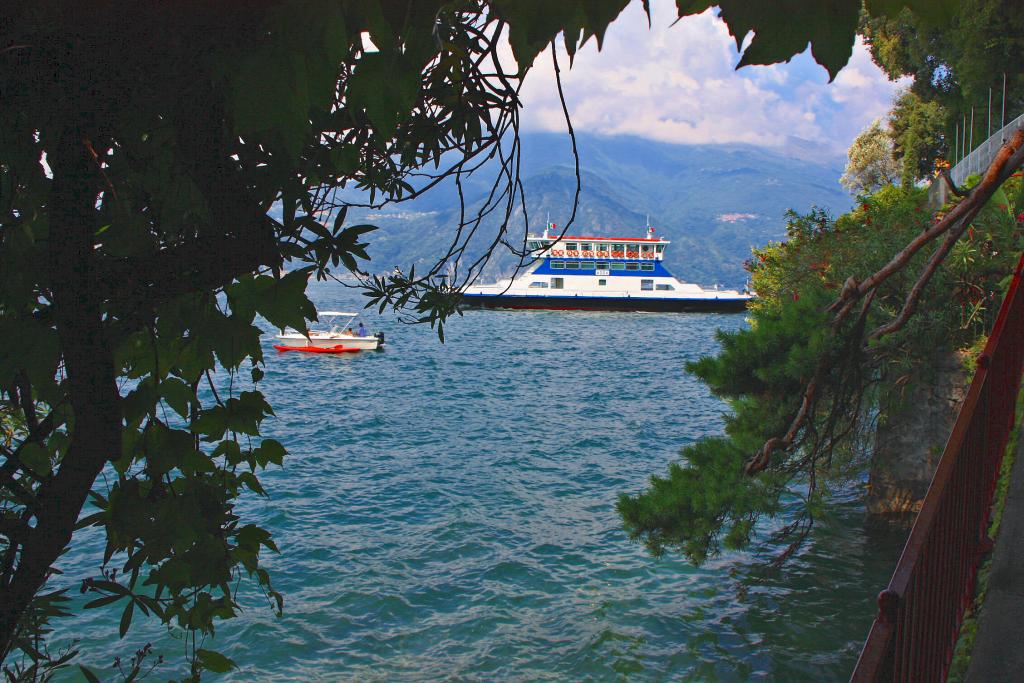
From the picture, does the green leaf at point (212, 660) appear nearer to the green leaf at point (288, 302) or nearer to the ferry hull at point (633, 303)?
the green leaf at point (288, 302)

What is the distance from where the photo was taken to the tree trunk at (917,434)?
862 cm

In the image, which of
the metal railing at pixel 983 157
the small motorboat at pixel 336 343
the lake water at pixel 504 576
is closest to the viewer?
the lake water at pixel 504 576

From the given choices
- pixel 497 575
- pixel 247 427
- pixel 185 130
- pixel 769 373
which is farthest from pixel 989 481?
pixel 497 575

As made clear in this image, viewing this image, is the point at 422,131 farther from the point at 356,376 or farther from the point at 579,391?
the point at 356,376

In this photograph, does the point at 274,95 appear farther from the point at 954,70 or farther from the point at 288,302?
the point at 954,70

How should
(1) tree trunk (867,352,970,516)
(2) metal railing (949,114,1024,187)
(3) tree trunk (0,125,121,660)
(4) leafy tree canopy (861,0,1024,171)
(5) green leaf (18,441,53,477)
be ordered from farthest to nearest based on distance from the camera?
1. (4) leafy tree canopy (861,0,1024,171)
2. (2) metal railing (949,114,1024,187)
3. (1) tree trunk (867,352,970,516)
4. (5) green leaf (18,441,53,477)
5. (3) tree trunk (0,125,121,660)

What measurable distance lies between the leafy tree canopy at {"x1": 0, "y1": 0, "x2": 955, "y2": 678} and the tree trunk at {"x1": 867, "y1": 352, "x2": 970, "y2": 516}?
27.2ft

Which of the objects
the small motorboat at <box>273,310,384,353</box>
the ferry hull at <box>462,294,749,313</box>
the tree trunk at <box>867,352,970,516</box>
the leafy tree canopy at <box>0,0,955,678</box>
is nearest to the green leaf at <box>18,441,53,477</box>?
the leafy tree canopy at <box>0,0,955,678</box>

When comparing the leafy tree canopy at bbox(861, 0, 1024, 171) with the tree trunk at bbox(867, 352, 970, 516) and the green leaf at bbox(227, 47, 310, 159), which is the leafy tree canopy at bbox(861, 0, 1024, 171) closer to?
the tree trunk at bbox(867, 352, 970, 516)

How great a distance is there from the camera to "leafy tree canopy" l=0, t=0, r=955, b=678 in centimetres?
98

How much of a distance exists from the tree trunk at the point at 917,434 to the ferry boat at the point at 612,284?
4307 cm

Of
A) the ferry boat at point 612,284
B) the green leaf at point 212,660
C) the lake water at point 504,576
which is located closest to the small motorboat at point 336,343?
the lake water at point 504,576

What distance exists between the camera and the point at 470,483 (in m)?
14.3

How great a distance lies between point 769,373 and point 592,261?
164ft
